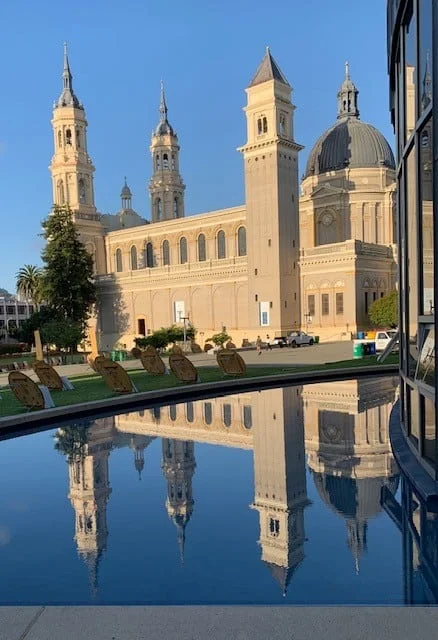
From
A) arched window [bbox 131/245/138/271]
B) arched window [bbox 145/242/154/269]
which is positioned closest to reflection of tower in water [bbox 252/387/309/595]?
arched window [bbox 145/242/154/269]

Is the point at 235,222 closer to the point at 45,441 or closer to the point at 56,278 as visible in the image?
the point at 56,278

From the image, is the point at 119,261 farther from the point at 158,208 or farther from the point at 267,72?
the point at 267,72

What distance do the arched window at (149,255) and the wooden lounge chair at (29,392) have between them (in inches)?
2041

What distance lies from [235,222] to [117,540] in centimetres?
5079

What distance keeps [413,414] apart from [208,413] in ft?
15.3

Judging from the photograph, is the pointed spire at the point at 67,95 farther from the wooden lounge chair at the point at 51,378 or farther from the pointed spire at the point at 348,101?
the wooden lounge chair at the point at 51,378

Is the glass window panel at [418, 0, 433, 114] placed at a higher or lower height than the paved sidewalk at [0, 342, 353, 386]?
higher

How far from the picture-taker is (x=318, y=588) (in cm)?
350

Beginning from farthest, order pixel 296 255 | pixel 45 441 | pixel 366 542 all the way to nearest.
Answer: pixel 296 255 → pixel 45 441 → pixel 366 542

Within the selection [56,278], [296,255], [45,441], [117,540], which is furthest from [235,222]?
[117,540]

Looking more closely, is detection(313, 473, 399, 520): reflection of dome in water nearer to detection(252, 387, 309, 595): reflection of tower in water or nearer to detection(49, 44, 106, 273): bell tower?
detection(252, 387, 309, 595): reflection of tower in water

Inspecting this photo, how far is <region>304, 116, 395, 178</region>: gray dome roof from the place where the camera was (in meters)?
53.9

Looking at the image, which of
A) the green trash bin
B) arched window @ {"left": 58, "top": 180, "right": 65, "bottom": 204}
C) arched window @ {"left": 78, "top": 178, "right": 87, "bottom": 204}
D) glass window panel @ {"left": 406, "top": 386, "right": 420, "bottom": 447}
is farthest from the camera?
arched window @ {"left": 78, "top": 178, "right": 87, "bottom": 204}

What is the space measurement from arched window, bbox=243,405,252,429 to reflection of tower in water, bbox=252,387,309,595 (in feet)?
0.35
